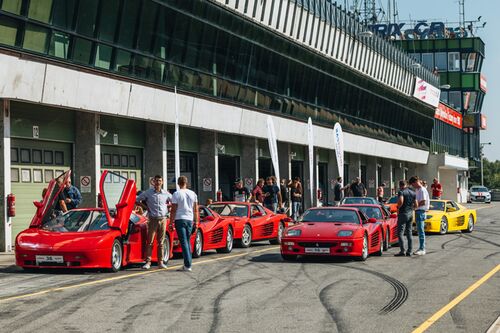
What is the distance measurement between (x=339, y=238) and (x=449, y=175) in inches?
3055

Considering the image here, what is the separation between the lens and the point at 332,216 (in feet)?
65.0

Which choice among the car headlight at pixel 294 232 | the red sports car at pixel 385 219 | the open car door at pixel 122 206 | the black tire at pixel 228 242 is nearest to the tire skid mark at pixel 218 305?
the open car door at pixel 122 206

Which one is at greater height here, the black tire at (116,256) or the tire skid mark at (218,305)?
the black tire at (116,256)

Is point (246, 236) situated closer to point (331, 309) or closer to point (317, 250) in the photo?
point (317, 250)

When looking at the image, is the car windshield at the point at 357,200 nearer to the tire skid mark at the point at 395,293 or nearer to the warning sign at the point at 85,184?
the warning sign at the point at 85,184

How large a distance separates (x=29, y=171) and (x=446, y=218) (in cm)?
1307

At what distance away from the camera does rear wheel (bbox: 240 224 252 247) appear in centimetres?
2320

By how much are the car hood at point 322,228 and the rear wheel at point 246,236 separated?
3.99 meters

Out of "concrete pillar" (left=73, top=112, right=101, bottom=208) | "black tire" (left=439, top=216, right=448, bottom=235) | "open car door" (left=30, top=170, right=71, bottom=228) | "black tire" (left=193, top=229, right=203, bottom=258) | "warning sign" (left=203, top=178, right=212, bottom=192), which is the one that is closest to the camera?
"open car door" (left=30, top=170, right=71, bottom=228)

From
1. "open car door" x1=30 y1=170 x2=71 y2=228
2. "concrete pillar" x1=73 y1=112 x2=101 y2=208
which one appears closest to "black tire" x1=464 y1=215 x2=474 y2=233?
"concrete pillar" x1=73 y1=112 x2=101 y2=208

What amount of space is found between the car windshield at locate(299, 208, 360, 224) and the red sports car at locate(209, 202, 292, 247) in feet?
10.0

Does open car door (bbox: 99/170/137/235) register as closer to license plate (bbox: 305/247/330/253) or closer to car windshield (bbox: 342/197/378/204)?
license plate (bbox: 305/247/330/253)

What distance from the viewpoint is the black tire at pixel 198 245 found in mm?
19856

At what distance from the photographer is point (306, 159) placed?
48781 mm
